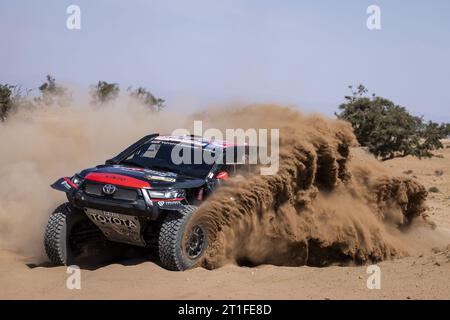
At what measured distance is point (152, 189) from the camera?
7.27 metres

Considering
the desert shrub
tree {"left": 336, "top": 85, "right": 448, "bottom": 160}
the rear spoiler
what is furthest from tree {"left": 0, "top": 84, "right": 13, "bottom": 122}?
the rear spoiler

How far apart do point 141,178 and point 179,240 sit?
0.90m

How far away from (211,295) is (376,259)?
5.21 m

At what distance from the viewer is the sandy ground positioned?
20.9ft

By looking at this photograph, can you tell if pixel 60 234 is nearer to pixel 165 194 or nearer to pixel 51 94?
pixel 165 194

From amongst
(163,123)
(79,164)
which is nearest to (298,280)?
(79,164)

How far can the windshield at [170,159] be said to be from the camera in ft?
26.7

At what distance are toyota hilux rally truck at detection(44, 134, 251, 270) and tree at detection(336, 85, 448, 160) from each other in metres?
17.3

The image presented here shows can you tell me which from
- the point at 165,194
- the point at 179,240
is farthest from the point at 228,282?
the point at 165,194

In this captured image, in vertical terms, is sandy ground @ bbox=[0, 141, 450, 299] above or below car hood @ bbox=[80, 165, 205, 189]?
below

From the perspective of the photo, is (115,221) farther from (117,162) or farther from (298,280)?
(298,280)

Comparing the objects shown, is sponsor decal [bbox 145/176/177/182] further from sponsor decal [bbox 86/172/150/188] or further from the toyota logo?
the toyota logo

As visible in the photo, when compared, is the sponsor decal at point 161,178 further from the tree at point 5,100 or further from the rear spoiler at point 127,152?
the tree at point 5,100
